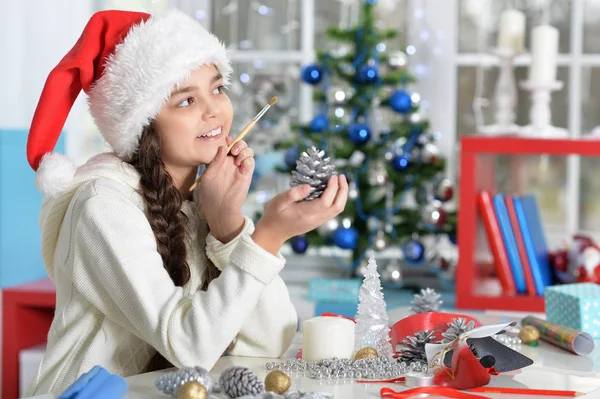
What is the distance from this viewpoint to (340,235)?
9.96ft

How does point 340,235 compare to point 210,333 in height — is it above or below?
below

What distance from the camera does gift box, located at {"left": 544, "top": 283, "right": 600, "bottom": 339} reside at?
69.7 inches

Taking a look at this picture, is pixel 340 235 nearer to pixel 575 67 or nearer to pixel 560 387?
pixel 575 67

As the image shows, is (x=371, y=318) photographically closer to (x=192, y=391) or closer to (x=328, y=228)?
(x=192, y=391)

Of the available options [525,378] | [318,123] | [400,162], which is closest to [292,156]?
[318,123]

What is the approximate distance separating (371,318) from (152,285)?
1.23 ft

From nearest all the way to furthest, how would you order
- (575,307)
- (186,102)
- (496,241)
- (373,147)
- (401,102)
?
(186,102) → (575,307) → (496,241) → (401,102) → (373,147)

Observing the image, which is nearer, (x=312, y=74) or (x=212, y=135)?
(x=212, y=135)

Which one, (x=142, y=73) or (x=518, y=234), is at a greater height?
(x=142, y=73)

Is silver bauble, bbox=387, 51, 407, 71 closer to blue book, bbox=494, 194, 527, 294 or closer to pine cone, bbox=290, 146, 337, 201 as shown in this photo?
blue book, bbox=494, 194, 527, 294

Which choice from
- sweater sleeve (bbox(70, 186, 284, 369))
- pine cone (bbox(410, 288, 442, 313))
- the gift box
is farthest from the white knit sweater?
the gift box

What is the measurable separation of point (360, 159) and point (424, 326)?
70.8 inches

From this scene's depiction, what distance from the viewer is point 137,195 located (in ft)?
5.39

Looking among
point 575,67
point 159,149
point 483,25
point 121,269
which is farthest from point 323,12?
point 121,269
